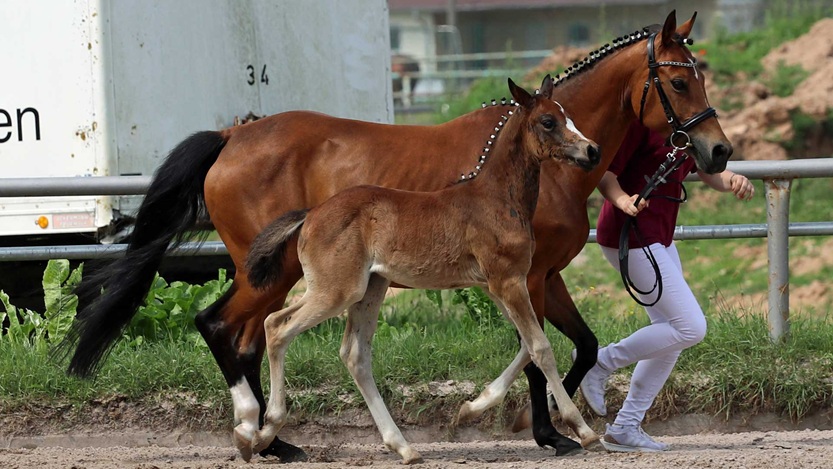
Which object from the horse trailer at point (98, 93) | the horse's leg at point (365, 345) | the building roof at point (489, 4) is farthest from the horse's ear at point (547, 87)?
the building roof at point (489, 4)

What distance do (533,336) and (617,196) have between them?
836 millimetres

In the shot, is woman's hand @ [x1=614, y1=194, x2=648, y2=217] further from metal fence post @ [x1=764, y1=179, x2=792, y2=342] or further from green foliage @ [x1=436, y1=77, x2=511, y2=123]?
green foliage @ [x1=436, y1=77, x2=511, y2=123]

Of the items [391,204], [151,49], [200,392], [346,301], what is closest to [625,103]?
[391,204]

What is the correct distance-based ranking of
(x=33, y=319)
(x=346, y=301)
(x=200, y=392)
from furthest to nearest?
1. (x=33, y=319)
2. (x=200, y=392)
3. (x=346, y=301)

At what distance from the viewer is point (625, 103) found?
5.89m

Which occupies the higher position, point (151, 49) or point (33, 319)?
point (151, 49)

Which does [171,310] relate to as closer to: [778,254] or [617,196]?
[617,196]

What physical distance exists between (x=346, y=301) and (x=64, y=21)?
11.7ft

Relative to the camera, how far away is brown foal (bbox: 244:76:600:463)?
17.2ft

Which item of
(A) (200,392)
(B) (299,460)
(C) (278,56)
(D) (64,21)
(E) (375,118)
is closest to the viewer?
(B) (299,460)

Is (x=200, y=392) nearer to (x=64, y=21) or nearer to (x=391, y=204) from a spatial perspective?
(x=391, y=204)

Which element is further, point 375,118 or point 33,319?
point 375,118

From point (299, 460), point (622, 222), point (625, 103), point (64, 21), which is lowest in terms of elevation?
point (299, 460)

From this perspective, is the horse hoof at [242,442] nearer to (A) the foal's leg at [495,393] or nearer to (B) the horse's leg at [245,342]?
(B) the horse's leg at [245,342]
